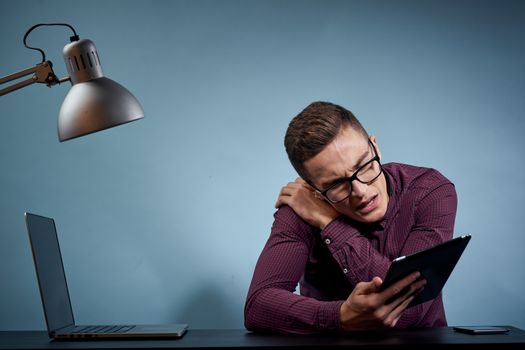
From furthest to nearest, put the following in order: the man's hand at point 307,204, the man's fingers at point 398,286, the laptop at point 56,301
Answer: the man's hand at point 307,204 → the laptop at point 56,301 → the man's fingers at point 398,286

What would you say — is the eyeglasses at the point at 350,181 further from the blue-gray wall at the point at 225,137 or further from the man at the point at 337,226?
the blue-gray wall at the point at 225,137

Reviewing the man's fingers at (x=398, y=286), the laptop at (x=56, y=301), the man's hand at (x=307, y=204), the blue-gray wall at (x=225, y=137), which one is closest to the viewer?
the man's fingers at (x=398, y=286)

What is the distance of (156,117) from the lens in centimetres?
253

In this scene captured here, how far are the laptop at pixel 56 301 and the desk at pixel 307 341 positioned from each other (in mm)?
35

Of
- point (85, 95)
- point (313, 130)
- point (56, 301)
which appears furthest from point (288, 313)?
point (85, 95)

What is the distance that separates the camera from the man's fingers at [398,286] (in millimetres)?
1415

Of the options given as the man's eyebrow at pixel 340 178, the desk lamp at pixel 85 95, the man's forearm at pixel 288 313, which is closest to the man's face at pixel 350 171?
the man's eyebrow at pixel 340 178

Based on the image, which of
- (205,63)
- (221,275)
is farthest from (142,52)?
(221,275)

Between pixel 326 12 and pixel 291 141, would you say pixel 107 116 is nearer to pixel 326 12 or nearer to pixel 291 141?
pixel 291 141

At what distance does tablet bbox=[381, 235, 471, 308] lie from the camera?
131 cm

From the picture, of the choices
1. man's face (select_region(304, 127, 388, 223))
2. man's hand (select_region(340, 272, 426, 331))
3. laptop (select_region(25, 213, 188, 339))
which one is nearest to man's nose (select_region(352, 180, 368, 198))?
man's face (select_region(304, 127, 388, 223))

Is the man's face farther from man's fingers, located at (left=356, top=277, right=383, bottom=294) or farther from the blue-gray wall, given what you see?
the blue-gray wall

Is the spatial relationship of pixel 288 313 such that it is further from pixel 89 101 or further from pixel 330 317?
pixel 89 101

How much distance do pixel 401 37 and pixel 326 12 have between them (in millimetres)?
324
